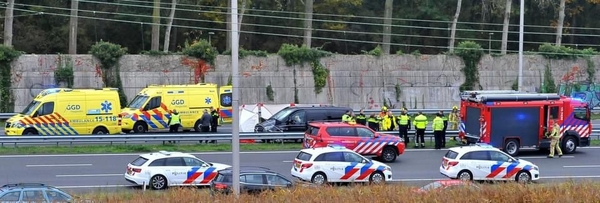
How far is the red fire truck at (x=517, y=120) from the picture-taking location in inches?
1213

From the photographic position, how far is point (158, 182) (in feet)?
74.8

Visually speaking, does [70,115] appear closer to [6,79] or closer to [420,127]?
[6,79]

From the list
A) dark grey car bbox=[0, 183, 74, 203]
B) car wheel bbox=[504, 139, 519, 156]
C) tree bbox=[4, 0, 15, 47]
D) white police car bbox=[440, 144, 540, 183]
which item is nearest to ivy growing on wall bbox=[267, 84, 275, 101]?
tree bbox=[4, 0, 15, 47]

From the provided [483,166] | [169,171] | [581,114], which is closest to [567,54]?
[581,114]

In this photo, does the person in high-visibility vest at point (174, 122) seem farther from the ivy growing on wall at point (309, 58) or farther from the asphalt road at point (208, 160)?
the ivy growing on wall at point (309, 58)

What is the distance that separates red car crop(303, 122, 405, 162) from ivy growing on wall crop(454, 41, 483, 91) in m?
21.0

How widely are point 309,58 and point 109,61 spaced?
34.1 feet

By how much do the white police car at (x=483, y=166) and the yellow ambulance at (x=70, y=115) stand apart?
14921mm

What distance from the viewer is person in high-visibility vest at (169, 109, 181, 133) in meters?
35.4

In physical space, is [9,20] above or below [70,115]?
above

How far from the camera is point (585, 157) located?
102ft

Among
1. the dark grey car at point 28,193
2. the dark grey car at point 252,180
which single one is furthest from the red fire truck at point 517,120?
the dark grey car at point 28,193

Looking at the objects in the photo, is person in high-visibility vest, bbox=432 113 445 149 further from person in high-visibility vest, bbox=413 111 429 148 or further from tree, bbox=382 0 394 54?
tree, bbox=382 0 394 54

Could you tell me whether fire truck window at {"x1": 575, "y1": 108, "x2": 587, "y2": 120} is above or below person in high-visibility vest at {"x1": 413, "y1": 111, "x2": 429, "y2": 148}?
above
